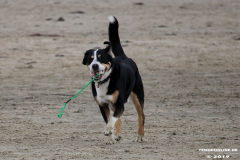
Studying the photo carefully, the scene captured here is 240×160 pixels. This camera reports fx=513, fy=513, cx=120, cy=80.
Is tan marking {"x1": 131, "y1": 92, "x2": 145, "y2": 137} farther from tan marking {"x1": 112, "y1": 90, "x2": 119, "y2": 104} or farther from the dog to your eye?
tan marking {"x1": 112, "y1": 90, "x2": 119, "y2": 104}

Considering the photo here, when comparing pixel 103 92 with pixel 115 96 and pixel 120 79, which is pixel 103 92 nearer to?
pixel 115 96

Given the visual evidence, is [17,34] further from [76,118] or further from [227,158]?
[227,158]

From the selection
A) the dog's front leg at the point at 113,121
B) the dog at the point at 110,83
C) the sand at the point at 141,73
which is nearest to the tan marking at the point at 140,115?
the dog at the point at 110,83

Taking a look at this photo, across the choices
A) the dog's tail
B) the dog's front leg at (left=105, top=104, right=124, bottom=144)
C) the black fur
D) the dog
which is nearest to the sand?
the dog's front leg at (left=105, top=104, right=124, bottom=144)

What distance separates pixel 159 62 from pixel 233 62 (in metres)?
2.18

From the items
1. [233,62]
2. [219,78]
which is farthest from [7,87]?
[233,62]

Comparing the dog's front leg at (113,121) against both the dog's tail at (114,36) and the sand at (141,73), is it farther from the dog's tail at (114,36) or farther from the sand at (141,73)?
the dog's tail at (114,36)

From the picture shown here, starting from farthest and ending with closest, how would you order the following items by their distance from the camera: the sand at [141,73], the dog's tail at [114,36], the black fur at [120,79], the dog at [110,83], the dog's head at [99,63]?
the dog's tail at [114,36], the sand at [141,73], the black fur at [120,79], the dog at [110,83], the dog's head at [99,63]

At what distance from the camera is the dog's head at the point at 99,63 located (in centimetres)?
667

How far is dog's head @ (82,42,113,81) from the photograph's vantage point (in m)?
6.67

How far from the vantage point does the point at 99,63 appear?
669 cm

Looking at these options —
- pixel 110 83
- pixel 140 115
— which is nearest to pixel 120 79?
pixel 110 83

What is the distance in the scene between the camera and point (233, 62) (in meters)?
14.9

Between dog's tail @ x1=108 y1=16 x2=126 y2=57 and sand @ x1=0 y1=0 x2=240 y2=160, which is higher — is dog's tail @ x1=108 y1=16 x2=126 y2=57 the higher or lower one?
the higher one
